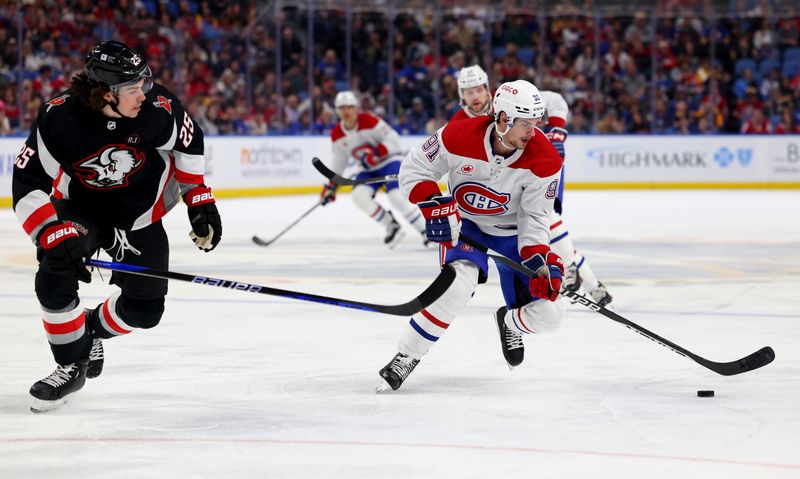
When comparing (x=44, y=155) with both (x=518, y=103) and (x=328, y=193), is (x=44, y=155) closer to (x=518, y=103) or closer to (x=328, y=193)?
(x=518, y=103)

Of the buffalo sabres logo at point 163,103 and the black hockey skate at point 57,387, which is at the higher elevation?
the buffalo sabres logo at point 163,103

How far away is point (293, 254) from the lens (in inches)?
322

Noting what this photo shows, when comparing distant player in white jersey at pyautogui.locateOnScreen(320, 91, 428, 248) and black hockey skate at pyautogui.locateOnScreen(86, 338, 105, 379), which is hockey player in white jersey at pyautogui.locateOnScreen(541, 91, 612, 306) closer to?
black hockey skate at pyautogui.locateOnScreen(86, 338, 105, 379)

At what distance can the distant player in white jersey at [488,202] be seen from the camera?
3754mm

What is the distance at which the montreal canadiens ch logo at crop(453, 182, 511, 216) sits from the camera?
388 centimetres

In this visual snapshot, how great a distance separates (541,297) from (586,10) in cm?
1355

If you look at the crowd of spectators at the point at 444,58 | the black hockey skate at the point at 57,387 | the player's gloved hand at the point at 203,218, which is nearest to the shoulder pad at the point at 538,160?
the player's gloved hand at the point at 203,218

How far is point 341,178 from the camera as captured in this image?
322 inches

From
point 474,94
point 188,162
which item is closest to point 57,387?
point 188,162

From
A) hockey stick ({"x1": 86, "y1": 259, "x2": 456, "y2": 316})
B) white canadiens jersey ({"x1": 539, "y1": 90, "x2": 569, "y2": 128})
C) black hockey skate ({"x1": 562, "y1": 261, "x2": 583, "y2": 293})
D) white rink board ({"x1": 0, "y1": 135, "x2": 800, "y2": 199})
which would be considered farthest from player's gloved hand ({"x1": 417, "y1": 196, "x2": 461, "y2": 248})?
white rink board ({"x1": 0, "y1": 135, "x2": 800, "y2": 199})

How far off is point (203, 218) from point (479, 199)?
93 centimetres

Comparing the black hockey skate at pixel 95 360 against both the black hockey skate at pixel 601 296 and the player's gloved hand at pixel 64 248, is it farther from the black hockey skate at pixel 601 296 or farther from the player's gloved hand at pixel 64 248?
the black hockey skate at pixel 601 296

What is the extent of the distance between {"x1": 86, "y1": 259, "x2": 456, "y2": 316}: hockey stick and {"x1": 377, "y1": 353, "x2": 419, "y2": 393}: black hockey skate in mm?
181

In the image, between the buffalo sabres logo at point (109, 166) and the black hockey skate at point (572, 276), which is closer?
the buffalo sabres logo at point (109, 166)
